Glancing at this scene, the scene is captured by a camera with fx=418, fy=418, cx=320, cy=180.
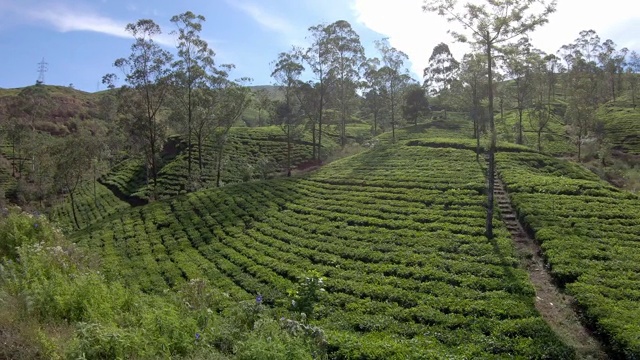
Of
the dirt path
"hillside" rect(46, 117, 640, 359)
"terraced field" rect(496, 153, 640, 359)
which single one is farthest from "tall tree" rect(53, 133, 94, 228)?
the dirt path

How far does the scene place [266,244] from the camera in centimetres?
2648

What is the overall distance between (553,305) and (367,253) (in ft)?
29.4

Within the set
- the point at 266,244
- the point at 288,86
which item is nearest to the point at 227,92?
the point at 288,86

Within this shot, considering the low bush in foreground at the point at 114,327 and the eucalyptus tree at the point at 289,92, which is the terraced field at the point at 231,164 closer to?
the eucalyptus tree at the point at 289,92

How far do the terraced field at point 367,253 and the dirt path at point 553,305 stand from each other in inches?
23.7

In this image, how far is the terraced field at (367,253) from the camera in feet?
46.7

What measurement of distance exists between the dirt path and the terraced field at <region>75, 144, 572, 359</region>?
0.60 metres

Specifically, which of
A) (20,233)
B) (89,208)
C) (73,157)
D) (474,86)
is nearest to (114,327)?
(20,233)

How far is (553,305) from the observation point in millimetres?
16188

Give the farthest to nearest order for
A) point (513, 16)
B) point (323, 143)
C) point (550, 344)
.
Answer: point (323, 143), point (513, 16), point (550, 344)

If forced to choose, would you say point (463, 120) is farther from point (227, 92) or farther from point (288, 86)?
point (227, 92)

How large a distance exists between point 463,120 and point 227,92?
183 feet

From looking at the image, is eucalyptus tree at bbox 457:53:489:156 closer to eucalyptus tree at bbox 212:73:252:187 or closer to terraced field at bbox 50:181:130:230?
eucalyptus tree at bbox 212:73:252:187

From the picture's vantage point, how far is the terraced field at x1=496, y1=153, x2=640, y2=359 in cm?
1436
